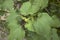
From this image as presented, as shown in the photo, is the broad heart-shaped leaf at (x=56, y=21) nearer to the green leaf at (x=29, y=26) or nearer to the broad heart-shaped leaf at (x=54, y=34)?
the broad heart-shaped leaf at (x=54, y=34)

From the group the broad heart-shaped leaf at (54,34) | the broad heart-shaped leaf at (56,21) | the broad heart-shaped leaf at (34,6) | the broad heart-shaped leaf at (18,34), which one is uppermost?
the broad heart-shaped leaf at (34,6)

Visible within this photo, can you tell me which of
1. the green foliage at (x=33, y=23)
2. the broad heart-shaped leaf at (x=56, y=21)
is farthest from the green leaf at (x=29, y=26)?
the broad heart-shaped leaf at (x=56, y=21)

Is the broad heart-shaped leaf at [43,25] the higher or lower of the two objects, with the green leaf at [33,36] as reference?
higher

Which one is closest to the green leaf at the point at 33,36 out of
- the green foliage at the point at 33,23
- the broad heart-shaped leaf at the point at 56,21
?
the green foliage at the point at 33,23

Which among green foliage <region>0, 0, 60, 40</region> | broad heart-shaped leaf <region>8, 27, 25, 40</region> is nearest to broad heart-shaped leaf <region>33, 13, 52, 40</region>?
green foliage <region>0, 0, 60, 40</region>

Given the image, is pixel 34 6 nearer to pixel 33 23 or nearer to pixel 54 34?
pixel 33 23

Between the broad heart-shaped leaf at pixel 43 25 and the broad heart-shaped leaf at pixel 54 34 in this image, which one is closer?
the broad heart-shaped leaf at pixel 43 25

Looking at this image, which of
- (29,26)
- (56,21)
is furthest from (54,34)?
(29,26)

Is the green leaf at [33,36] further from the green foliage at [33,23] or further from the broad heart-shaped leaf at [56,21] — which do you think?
the broad heart-shaped leaf at [56,21]

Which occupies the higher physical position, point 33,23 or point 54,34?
point 33,23
